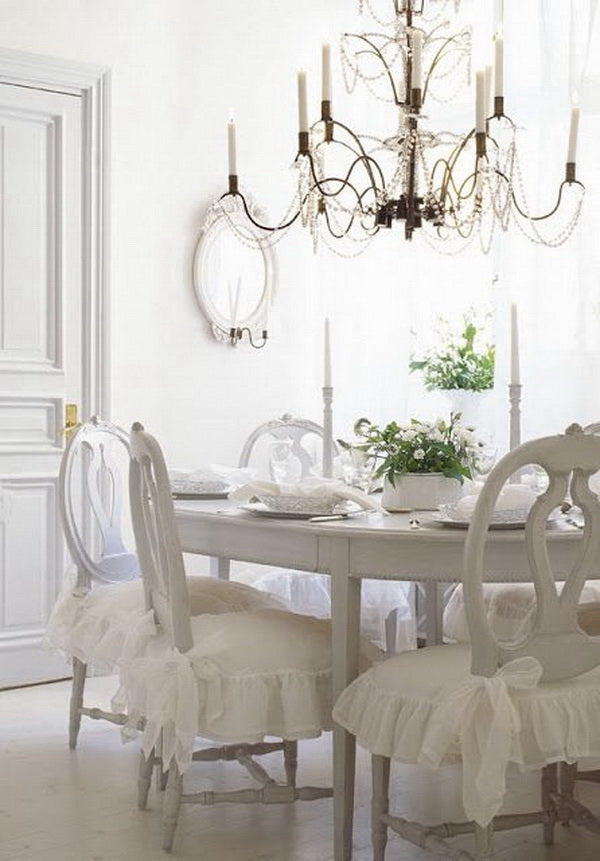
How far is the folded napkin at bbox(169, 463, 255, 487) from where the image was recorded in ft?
12.2

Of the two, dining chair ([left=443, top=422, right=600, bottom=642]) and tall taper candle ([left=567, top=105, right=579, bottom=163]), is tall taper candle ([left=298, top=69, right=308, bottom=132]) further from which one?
dining chair ([left=443, top=422, right=600, bottom=642])

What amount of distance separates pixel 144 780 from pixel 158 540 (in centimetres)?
65

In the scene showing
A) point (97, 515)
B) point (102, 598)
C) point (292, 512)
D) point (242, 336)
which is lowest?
point (102, 598)

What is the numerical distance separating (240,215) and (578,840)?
3108 mm

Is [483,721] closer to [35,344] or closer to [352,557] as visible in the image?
[352,557]

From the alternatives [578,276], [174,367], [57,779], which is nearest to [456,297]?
[578,276]

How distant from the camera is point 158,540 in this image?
300 centimetres

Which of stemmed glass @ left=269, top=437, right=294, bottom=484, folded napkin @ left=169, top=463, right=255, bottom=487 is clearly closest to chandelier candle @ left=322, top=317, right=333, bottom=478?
stemmed glass @ left=269, top=437, right=294, bottom=484

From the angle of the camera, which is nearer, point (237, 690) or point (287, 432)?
point (237, 690)

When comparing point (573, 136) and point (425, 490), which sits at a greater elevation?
point (573, 136)

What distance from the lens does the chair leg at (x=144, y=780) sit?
3.20 metres

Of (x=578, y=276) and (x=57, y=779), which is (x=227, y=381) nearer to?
(x=578, y=276)

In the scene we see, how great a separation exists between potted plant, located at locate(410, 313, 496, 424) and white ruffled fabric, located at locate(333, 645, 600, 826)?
2517mm

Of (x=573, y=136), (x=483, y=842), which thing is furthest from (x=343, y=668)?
(x=573, y=136)
